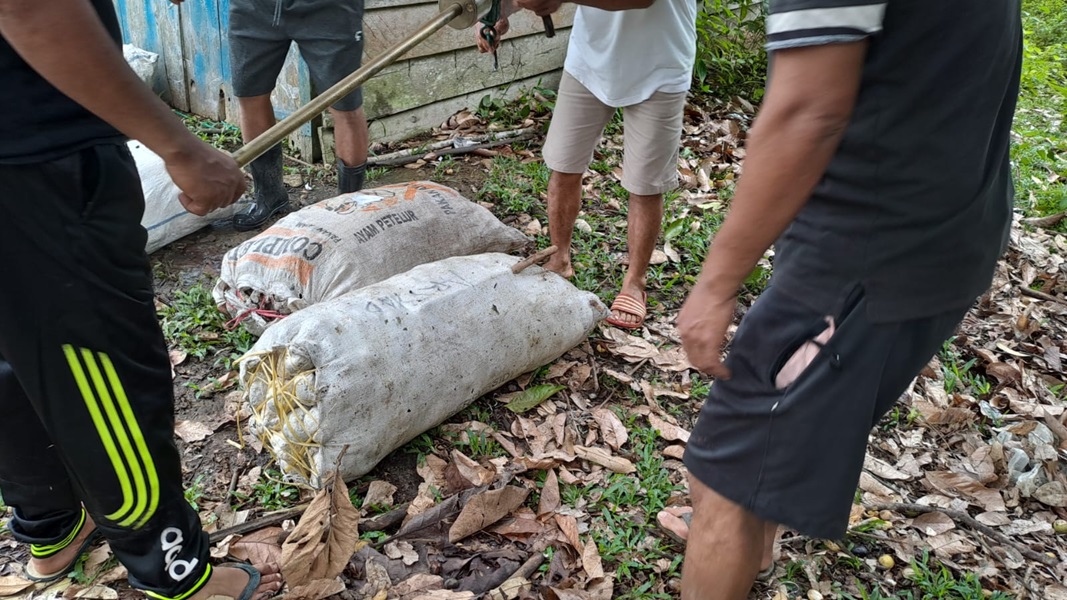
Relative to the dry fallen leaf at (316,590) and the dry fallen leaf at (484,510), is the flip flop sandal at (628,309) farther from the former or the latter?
the dry fallen leaf at (316,590)

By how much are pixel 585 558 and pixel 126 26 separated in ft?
17.9

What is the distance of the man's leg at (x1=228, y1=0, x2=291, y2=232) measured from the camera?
3943 millimetres

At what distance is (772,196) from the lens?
58.5 inches

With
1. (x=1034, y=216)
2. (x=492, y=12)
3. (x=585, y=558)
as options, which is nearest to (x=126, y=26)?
(x=492, y=12)

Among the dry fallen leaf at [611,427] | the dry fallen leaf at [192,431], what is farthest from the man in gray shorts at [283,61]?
the dry fallen leaf at [611,427]

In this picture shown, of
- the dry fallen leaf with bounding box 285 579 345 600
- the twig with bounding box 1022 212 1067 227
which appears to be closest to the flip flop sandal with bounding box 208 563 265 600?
the dry fallen leaf with bounding box 285 579 345 600

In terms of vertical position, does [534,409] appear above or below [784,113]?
below

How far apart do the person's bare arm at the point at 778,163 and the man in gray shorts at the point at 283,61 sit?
9.95 feet

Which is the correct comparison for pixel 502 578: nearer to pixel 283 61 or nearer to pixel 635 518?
pixel 635 518

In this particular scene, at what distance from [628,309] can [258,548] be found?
2.04 metres

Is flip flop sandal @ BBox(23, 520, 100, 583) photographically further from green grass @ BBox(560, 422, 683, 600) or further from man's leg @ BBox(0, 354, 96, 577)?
green grass @ BBox(560, 422, 683, 600)

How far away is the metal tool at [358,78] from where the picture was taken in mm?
2382

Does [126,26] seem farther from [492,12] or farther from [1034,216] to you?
[1034,216]

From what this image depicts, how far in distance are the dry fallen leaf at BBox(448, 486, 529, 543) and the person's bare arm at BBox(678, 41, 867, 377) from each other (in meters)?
1.17
